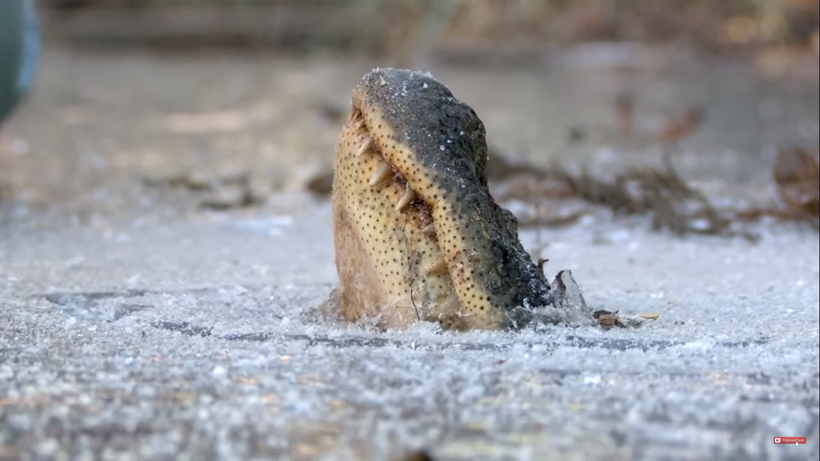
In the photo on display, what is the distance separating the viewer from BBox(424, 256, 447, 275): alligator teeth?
2.07 metres

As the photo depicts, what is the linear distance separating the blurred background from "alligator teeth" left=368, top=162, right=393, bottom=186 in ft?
7.93

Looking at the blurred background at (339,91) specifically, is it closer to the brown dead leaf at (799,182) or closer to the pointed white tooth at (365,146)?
the brown dead leaf at (799,182)

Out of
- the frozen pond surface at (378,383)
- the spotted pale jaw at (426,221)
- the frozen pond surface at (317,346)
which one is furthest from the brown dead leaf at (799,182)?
the spotted pale jaw at (426,221)

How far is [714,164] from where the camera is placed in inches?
237

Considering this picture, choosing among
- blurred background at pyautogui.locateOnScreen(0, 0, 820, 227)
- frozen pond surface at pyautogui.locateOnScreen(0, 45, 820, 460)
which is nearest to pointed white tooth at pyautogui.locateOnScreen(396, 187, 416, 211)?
frozen pond surface at pyautogui.locateOnScreen(0, 45, 820, 460)

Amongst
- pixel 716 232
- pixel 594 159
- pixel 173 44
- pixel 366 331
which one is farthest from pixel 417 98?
pixel 173 44

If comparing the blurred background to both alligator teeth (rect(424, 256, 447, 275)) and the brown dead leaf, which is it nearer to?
the brown dead leaf

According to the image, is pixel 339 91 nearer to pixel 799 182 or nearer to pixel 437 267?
pixel 799 182

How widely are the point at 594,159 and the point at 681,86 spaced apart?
493 cm

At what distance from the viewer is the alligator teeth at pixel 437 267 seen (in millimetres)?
2070

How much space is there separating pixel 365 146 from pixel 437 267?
0.27 m

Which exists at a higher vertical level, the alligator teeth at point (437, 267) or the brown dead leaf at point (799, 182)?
the brown dead leaf at point (799, 182)

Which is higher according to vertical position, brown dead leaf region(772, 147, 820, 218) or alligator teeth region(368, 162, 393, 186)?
brown dead leaf region(772, 147, 820, 218)

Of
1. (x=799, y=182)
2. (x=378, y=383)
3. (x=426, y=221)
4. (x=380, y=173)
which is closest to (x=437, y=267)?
(x=426, y=221)
